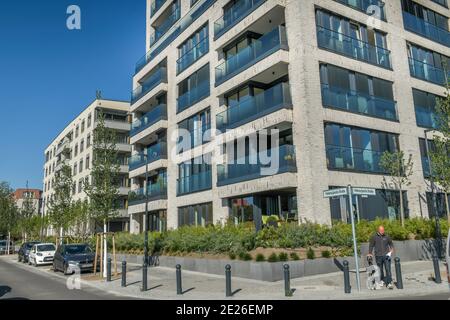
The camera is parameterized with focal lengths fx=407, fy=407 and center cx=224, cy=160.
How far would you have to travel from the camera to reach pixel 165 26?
3772 cm

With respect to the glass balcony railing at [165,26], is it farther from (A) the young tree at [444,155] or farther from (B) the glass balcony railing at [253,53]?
(A) the young tree at [444,155]

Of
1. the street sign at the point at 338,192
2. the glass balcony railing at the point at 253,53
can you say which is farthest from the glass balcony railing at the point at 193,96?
the street sign at the point at 338,192

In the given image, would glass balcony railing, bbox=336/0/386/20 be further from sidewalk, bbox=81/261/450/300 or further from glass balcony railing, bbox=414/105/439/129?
sidewalk, bbox=81/261/450/300

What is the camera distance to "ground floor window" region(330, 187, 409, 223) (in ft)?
67.1

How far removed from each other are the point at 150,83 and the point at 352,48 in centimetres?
1947

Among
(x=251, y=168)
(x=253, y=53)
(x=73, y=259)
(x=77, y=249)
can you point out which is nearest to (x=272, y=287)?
(x=251, y=168)

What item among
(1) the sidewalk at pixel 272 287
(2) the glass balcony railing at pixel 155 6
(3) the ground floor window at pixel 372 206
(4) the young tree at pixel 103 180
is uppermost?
(2) the glass balcony railing at pixel 155 6

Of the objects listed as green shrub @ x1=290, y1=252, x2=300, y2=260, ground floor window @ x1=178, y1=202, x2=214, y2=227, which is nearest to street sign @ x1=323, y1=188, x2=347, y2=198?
green shrub @ x1=290, y1=252, x2=300, y2=260

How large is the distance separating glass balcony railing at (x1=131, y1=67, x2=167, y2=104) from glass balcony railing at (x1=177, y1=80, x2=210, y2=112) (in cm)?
369

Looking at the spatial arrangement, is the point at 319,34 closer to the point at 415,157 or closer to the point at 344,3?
the point at 344,3

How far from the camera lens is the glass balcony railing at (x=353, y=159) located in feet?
69.2

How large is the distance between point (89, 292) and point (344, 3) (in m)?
20.7

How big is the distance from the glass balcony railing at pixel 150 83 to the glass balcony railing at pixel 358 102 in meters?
16.9

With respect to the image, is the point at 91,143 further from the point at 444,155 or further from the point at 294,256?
the point at 444,155
